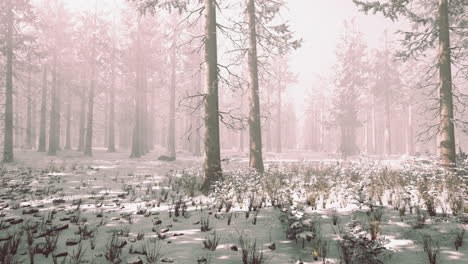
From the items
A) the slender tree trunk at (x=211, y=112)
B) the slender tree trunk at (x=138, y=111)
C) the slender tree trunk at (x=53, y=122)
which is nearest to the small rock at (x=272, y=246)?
the slender tree trunk at (x=211, y=112)

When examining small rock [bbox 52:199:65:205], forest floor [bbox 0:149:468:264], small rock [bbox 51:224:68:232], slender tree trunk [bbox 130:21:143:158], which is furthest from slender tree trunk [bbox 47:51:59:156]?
small rock [bbox 51:224:68:232]

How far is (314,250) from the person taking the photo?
3.45 meters

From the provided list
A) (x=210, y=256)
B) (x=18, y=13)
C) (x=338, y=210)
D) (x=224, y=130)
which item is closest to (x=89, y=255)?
(x=210, y=256)

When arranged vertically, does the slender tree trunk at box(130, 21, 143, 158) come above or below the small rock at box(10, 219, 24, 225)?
above

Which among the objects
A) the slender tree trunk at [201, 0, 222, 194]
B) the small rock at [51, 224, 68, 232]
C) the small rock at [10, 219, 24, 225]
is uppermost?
the slender tree trunk at [201, 0, 222, 194]

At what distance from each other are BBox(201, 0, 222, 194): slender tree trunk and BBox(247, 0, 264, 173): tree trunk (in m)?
3.01

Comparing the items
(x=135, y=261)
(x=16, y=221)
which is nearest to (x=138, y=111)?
(x=16, y=221)

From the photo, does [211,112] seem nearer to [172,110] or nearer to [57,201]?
[57,201]

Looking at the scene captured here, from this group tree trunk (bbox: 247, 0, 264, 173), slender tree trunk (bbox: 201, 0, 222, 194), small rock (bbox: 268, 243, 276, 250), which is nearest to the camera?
small rock (bbox: 268, 243, 276, 250)

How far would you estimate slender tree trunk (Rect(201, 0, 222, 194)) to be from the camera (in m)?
7.39

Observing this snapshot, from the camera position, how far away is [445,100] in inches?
350

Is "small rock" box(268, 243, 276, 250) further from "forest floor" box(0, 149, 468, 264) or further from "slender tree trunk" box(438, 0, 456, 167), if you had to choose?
"slender tree trunk" box(438, 0, 456, 167)

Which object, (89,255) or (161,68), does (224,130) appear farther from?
(89,255)

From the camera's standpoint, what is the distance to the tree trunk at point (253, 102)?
403 inches
